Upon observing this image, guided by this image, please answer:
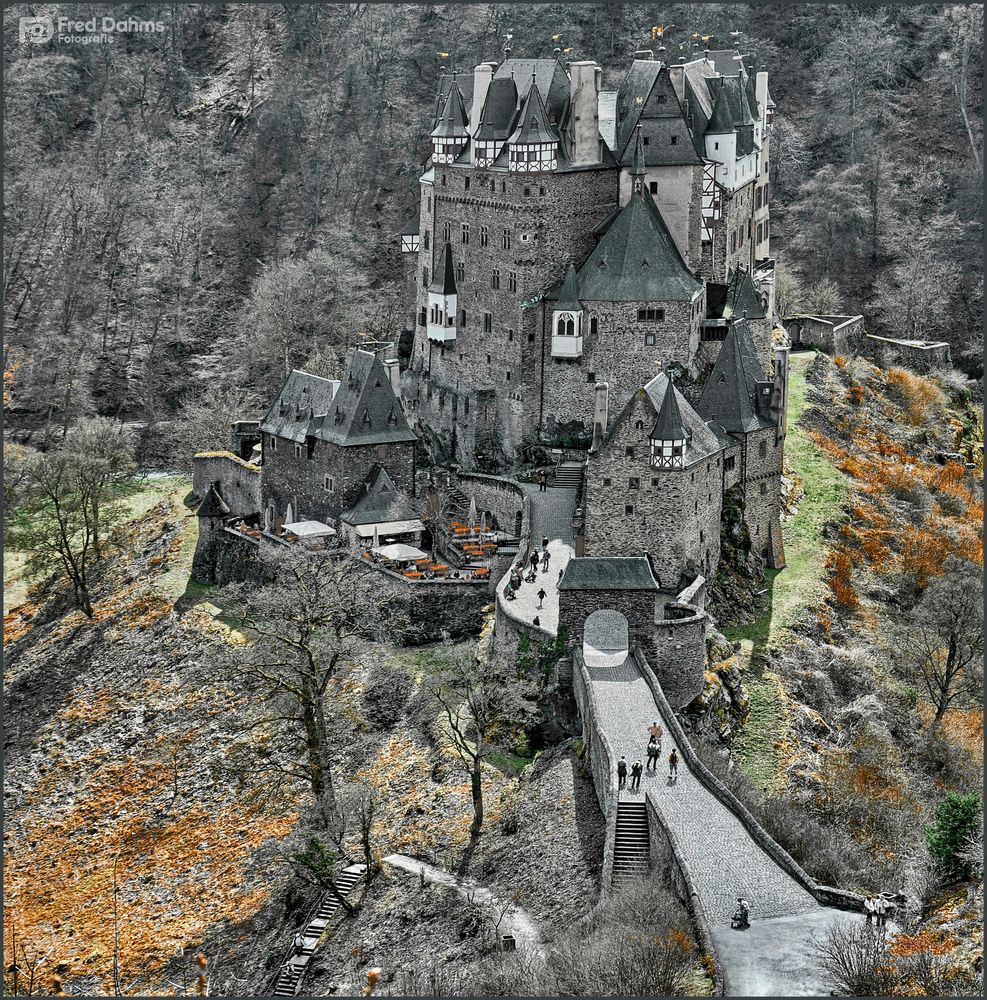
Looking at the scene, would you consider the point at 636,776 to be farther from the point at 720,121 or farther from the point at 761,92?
the point at 761,92

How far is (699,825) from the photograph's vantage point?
160ft

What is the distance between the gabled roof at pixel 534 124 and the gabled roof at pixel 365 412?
10.7 m

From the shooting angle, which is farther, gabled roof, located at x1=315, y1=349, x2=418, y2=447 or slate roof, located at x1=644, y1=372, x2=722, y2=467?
gabled roof, located at x1=315, y1=349, x2=418, y2=447

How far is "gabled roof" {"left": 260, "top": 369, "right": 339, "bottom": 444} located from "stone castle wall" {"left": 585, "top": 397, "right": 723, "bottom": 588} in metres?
15.4

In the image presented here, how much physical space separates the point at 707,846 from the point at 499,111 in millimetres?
40593

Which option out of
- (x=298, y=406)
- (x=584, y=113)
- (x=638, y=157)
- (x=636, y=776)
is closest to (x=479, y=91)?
(x=584, y=113)

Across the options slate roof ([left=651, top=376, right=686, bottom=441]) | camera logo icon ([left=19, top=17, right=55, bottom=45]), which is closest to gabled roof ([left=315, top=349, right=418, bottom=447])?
slate roof ([left=651, top=376, right=686, bottom=441])

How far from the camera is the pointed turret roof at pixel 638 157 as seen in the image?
78.1 meters

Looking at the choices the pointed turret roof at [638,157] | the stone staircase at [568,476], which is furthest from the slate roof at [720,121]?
the stone staircase at [568,476]

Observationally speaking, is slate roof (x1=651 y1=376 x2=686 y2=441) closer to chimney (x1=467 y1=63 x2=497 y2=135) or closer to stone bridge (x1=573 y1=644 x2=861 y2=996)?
stone bridge (x1=573 y1=644 x2=861 y2=996)

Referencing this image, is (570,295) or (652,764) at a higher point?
(570,295)

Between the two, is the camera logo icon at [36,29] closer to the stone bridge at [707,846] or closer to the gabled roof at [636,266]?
the gabled roof at [636,266]

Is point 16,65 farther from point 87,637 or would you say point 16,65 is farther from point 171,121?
point 87,637

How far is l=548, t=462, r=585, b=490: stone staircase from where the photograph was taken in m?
76.5
